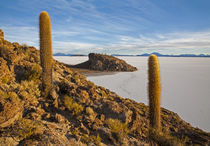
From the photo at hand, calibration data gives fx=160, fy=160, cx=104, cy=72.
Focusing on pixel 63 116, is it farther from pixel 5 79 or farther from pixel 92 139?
pixel 5 79

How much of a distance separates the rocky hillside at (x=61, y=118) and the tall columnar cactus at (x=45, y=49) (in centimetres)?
41

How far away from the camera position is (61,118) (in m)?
5.43

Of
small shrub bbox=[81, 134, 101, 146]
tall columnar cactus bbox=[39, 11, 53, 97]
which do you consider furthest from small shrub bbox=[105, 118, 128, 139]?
tall columnar cactus bbox=[39, 11, 53, 97]

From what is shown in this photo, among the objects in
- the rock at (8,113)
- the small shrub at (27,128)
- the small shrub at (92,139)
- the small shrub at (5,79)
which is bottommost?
the small shrub at (92,139)

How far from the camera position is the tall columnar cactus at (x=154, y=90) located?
20.1 ft

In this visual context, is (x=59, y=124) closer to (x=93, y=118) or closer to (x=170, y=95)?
(x=93, y=118)

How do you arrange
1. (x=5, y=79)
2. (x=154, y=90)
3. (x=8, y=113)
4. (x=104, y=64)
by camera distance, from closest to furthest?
(x=8, y=113) < (x=154, y=90) < (x=5, y=79) < (x=104, y=64)

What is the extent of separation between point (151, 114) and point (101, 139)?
2440 mm

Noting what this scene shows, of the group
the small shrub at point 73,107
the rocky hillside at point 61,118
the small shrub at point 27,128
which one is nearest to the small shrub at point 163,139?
the rocky hillside at point 61,118

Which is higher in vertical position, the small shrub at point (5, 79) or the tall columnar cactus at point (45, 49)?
the tall columnar cactus at point (45, 49)

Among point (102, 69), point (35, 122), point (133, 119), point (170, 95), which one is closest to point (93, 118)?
point (133, 119)

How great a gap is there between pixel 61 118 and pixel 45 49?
311 cm

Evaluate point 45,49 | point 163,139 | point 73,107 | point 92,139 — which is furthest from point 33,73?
point 163,139

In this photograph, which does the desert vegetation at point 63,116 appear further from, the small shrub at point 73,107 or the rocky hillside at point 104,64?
the rocky hillside at point 104,64
